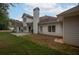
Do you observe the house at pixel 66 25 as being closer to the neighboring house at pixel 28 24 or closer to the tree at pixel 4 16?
the neighboring house at pixel 28 24

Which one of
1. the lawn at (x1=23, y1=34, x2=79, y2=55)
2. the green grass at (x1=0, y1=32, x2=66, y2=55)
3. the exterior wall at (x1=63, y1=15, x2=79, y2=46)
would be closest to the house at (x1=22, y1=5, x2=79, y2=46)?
the exterior wall at (x1=63, y1=15, x2=79, y2=46)

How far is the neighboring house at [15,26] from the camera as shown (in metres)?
4.36

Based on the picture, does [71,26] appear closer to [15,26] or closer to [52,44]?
A: [52,44]

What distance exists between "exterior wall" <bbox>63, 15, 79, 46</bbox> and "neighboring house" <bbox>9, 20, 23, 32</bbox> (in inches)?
60.7

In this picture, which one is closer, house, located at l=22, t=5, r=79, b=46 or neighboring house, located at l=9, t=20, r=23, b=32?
neighboring house, located at l=9, t=20, r=23, b=32

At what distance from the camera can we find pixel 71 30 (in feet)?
15.9

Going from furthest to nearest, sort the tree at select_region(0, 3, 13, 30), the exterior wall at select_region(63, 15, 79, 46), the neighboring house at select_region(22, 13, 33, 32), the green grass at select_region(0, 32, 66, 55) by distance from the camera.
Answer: the exterior wall at select_region(63, 15, 79, 46) → the neighboring house at select_region(22, 13, 33, 32) → the tree at select_region(0, 3, 13, 30) → the green grass at select_region(0, 32, 66, 55)

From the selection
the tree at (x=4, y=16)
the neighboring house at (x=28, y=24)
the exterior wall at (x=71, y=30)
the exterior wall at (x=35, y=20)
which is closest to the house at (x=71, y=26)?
the exterior wall at (x=71, y=30)

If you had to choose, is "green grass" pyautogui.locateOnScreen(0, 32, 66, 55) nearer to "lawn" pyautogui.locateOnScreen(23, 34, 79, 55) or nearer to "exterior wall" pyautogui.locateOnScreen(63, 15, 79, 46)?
"lawn" pyautogui.locateOnScreen(23, 34, 79, 55)

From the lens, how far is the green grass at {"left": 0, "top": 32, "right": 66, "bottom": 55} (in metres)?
4.20

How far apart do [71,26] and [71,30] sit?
0.49 feet

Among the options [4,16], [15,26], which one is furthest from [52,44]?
[4,16]

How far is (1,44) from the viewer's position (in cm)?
436

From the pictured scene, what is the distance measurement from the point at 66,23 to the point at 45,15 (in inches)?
41.2
